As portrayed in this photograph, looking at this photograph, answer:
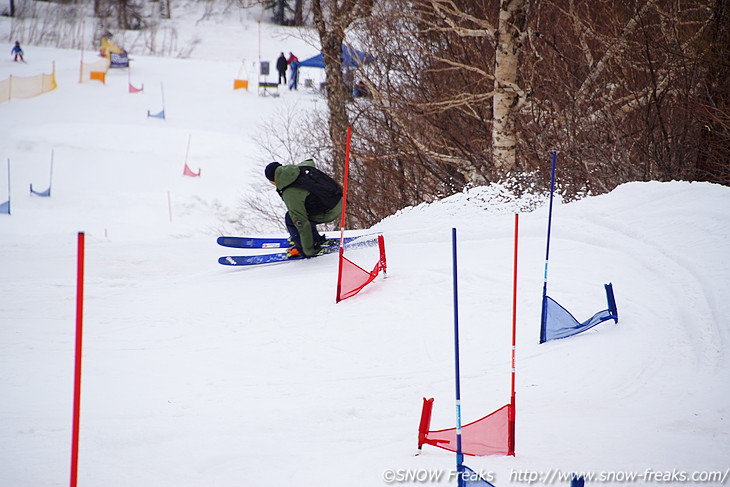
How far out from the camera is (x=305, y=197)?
7.92 metres

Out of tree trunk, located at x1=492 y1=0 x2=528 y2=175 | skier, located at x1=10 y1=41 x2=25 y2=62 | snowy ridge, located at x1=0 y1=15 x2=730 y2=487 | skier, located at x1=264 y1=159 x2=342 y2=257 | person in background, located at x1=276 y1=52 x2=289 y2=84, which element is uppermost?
person in background, located at x1=276 y1=52 x2=289 y2=84

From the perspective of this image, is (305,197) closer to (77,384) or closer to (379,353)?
(379,353)

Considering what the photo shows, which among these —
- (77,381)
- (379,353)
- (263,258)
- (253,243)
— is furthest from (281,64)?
(77,381)

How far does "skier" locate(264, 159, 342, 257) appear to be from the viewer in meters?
7.87

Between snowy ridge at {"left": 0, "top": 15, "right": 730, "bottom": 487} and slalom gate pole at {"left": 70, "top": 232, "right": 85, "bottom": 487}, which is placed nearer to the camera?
slalom gate pole at {"left": 70, "top": 232, "right": 85, "bottom": 487}

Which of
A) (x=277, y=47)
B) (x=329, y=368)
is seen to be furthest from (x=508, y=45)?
(x=277, y=47)

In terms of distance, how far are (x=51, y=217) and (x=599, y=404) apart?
15.5 meters

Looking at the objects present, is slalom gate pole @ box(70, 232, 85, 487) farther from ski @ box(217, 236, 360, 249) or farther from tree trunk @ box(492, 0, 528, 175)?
tree trunk @ box(492, 0, 528, 175)

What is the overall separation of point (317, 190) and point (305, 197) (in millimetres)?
172

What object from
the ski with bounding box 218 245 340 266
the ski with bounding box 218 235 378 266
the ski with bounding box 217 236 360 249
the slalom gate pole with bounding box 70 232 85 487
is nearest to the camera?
the slalom gate pole with bounding box 70 232 85 487

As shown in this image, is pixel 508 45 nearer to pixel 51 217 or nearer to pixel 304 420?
pixel 304 420

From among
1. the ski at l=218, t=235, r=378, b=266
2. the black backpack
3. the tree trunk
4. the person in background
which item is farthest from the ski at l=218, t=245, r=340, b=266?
the person in background

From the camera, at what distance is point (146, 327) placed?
21.7ft

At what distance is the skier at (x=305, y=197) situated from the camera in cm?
787
